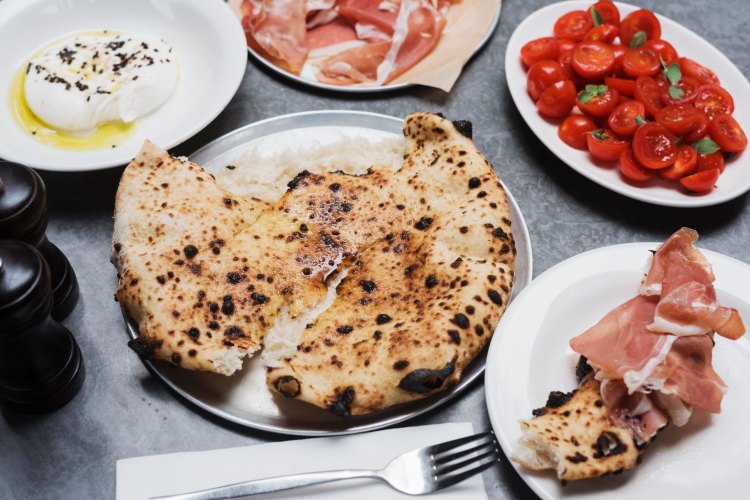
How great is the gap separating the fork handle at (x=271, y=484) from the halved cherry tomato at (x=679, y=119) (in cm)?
168

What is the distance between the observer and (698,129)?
8.51ft

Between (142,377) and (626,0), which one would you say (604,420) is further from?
(626,0)

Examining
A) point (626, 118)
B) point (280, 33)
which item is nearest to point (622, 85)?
point (626, 118)

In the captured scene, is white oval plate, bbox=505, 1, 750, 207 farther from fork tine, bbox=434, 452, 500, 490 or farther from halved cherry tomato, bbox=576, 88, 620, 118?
fork tine, bbox=434, 452, 500, 490

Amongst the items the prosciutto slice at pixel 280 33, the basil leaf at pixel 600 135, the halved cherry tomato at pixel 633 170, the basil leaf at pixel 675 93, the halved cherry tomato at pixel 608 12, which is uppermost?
the halved cherry tomato at pixel 608 12

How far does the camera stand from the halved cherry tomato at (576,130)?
2.65 m

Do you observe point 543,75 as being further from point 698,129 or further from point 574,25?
point 698,129

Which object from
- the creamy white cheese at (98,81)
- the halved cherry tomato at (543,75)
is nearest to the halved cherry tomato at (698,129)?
the halved cherry tomato at (543,75)

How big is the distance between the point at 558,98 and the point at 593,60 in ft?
0.84

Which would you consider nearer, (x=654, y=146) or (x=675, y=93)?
(x=654, y=146)

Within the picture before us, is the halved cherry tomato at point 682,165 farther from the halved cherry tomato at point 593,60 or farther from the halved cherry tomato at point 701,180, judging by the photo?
the halved cherry tomato at point 593,60

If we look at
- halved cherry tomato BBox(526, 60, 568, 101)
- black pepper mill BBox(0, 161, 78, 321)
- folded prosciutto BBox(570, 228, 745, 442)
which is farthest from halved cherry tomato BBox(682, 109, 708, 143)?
black pepper mill BBox(0, 161, 78, 321)

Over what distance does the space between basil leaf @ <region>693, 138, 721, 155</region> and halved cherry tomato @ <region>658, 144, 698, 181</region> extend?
0.04 m

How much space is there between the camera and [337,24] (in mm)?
3213
